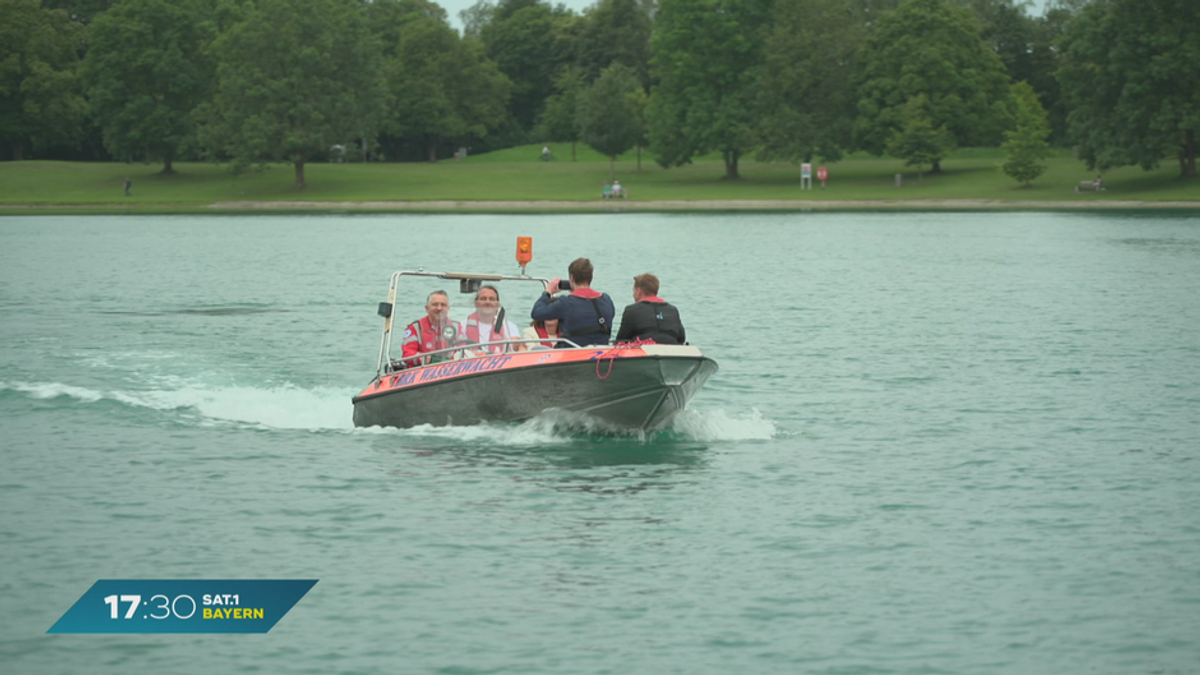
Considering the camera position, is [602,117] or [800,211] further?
[602,117]

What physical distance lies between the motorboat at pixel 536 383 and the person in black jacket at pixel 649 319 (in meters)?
0.34

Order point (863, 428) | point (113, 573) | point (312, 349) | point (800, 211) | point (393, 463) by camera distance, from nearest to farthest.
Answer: point (113, 573) < point (393, 463) < point (863, 428) < point (312, 349) < point (800, 211)

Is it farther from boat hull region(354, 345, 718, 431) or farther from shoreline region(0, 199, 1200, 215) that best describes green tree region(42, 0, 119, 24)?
boat hull region(354, 345, 718, 431)

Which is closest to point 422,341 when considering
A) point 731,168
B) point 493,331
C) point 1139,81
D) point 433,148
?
point 493,331

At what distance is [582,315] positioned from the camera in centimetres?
1641

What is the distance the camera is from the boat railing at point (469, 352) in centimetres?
1619

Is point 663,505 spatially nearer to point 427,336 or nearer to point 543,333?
point 543,333

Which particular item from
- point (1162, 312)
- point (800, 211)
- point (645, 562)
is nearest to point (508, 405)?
point (645, 562)

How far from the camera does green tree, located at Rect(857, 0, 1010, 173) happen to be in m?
95.3

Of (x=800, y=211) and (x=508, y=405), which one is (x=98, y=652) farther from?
(x=800, y=211)

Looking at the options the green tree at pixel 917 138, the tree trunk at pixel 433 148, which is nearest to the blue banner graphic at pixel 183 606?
the green tree at pixel 917 138

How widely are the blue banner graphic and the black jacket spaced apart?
18.3 feet

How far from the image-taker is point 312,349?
90.2ft

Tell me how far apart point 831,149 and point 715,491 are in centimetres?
8681
